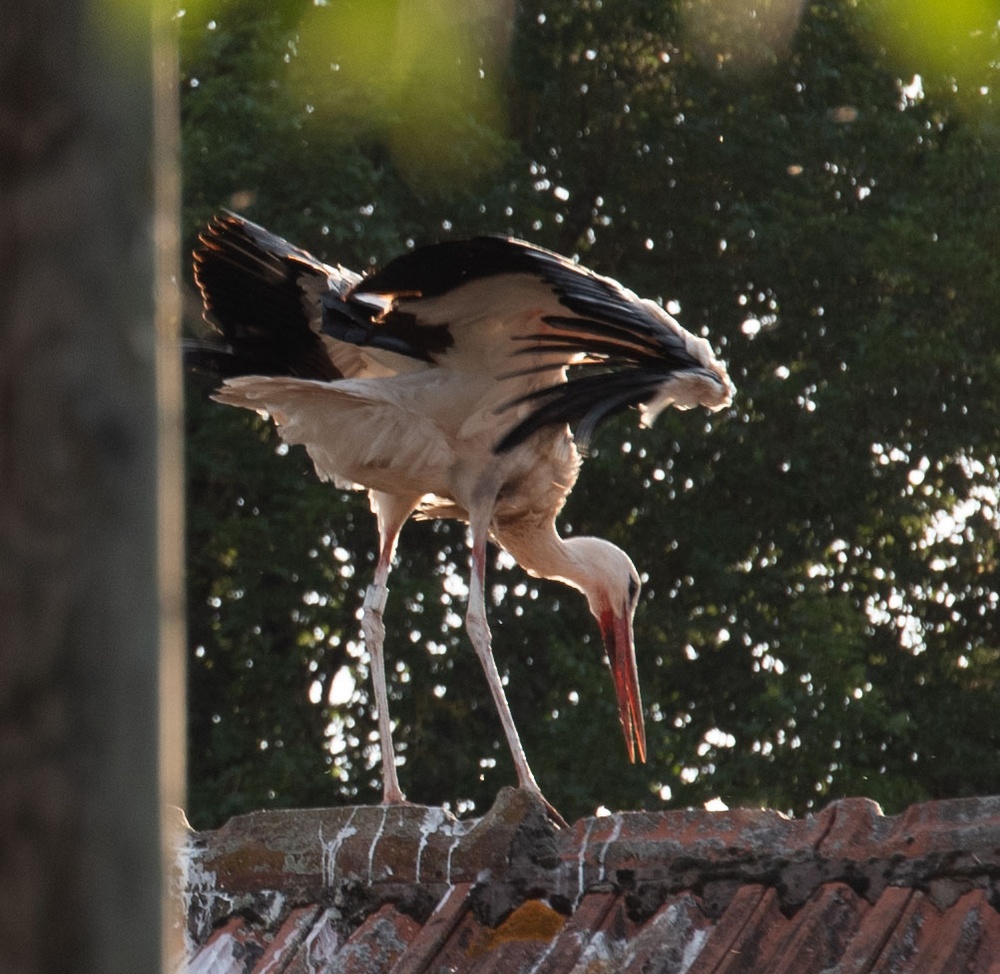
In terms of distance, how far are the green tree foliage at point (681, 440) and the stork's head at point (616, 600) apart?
4.52m

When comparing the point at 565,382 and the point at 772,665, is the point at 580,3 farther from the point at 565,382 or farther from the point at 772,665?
the point at 565,382

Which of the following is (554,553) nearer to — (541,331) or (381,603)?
(381,603)

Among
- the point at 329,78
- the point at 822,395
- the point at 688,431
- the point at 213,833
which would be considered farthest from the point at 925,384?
the point at 213,833

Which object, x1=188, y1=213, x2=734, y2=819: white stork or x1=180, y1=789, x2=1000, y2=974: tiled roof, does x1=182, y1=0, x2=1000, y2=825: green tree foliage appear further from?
x1=180, y1=789, x2=1000, y2=974: tiled roof

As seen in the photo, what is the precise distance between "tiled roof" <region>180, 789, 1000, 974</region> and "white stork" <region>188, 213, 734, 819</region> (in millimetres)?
751

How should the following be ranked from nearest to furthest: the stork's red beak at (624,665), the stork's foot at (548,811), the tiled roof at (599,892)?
the tiled roof at (599,892), the stork's foot at (548,811), the stork's red beak at (624,665)

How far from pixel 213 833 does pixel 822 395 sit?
26.6 feet

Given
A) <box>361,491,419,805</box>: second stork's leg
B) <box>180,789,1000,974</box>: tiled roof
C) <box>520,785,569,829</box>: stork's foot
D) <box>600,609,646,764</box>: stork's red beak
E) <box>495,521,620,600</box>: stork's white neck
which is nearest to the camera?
<box>180,789,1000,974</box>: tiled roof

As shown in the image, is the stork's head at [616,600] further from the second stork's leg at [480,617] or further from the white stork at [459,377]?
the second stork's leg at [480,617]

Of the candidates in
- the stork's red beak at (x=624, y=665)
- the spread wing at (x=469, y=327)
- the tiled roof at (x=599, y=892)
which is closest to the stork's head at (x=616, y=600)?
the stork's red beak at (x=624, y=665)

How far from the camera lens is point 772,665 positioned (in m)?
12.0

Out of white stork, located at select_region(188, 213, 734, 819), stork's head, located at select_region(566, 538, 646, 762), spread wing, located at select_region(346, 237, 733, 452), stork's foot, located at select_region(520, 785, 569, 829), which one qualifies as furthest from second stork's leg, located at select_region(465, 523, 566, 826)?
stork's foot, located at select_region(520, 785, 569, 829)

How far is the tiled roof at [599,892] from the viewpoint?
3424mm

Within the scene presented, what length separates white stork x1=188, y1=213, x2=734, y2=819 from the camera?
5164mm
